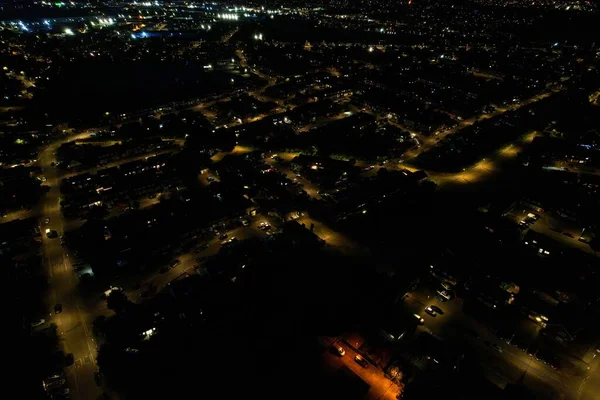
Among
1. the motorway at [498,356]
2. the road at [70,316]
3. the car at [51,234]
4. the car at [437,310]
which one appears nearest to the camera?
the road at [70,316]

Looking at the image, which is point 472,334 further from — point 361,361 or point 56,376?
point 56,376

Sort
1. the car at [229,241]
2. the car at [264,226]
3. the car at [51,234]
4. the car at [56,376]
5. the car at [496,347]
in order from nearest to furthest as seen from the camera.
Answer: the car at [56,376]
the car at [496,347]
the car at [229,241]
the car at [51,234]
the car at [264,226]

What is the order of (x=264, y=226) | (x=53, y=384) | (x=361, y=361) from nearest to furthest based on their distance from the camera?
(x=53, y=384)
(x=361, y=361)
(x=264, y=226)

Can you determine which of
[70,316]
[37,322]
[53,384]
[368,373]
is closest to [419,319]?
[368,373]

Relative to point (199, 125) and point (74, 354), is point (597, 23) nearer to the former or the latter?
point (199, 125)

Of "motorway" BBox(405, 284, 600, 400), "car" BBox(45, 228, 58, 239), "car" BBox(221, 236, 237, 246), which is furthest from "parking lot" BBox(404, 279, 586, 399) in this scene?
"car" BBox(45, 228, 58, 239)

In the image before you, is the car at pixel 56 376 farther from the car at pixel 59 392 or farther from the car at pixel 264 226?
the car at pixel 264 226

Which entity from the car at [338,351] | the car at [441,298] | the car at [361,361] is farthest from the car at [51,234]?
the car at [441,298]

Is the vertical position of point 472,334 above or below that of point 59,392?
below
